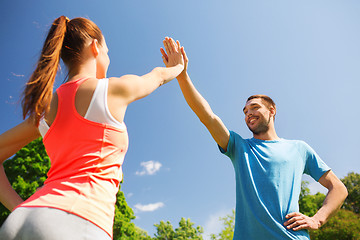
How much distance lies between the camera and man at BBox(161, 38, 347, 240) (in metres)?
3.36

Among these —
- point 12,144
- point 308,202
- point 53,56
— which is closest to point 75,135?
point 53,56

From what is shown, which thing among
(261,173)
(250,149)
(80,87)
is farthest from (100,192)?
(250,149)

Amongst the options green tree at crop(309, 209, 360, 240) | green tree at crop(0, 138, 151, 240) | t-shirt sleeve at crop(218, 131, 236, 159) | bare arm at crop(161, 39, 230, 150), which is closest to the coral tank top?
bare arm at crop(161, 39, 230, 150)

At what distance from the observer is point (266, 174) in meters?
3.69

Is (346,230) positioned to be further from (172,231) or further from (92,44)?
(92,44)

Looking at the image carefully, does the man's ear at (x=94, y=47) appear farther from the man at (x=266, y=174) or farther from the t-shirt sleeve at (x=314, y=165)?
the t-shirt sleeve at (x=314, y=165)

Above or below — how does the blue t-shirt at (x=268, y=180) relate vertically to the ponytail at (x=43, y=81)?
below

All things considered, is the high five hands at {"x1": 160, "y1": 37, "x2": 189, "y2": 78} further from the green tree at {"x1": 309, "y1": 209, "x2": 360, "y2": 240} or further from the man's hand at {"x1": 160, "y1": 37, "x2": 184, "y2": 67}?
the green tree at {"x1": 309, "y1": 209, "x2": 360, "y2": 240}

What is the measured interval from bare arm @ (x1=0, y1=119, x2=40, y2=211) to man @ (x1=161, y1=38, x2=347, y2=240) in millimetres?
1824

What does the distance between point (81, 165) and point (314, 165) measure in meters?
3.70

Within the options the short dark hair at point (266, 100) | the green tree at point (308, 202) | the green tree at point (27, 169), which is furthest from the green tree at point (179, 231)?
the short dark hair at point (266, 100)

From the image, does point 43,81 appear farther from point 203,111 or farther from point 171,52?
point 203,111

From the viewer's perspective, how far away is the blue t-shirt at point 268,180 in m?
3.35

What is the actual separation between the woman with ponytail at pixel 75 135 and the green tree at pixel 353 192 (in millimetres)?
41971
